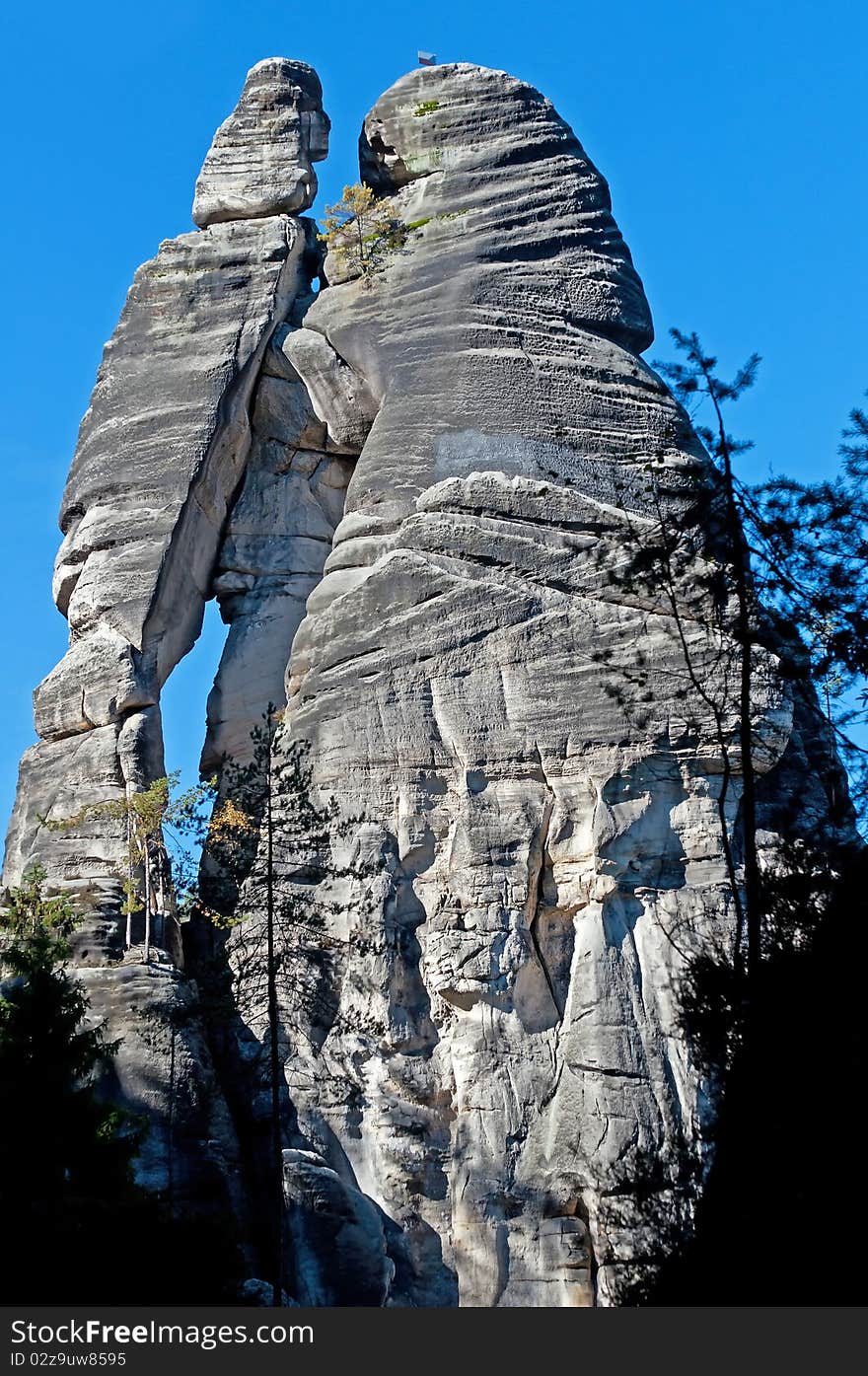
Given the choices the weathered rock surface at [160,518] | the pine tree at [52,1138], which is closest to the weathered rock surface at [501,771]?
the weathered rock surface at [160,518]

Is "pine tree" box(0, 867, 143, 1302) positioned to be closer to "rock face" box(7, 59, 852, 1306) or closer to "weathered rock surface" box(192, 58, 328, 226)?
"rock face" box(7, 59, 852, 1306)

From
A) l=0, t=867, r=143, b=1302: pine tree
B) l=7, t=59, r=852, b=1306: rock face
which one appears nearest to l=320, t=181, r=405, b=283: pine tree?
l=7, t=59, r=852, b=1306: rock face

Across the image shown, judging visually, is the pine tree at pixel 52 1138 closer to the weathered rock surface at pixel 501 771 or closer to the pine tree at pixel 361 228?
the weathered rock surface at pixel 501 771

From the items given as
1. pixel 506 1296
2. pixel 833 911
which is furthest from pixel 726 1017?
pixel 506 1296

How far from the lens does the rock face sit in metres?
27.5

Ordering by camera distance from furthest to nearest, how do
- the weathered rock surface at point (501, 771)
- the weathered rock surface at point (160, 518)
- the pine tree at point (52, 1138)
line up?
the weathered rock surface at point (160, 518)
the weathered rock surface at point (501, 771)
the pine tree at point (52, 1138)

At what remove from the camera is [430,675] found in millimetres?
30891

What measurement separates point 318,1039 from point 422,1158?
213 centimetres

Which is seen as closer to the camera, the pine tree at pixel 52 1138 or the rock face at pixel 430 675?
the pine tree at pixel 52 1138

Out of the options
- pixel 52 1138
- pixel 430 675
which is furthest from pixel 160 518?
pixel 52 1138

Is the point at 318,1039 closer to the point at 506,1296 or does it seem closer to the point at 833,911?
the point at 506,1296

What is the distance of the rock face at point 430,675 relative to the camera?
27.5 meters

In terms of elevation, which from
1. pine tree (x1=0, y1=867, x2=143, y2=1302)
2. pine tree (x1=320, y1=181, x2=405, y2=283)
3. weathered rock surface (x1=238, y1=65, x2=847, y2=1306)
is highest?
pine tree (x1=320, y1=181, x2=405, y2=283)

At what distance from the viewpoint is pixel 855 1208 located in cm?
1537
